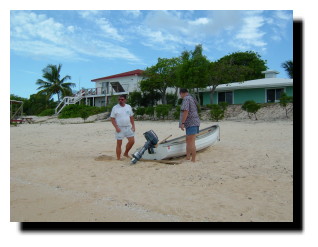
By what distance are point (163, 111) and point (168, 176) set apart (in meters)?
15.7

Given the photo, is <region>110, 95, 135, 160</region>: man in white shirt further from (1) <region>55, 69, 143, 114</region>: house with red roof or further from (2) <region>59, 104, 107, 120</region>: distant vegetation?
(1) <region>55, 69, 143, 114</region>: house with red roof

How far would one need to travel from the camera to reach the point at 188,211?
396 cm

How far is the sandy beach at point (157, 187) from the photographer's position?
388 cm

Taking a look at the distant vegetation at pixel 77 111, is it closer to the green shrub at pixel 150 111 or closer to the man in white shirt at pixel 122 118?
the green shrub at pixel 150 111

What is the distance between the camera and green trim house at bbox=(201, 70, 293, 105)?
24.0m

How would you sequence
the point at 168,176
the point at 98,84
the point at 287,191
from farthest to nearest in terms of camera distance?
the point at 98,84 → the point at 168,176 → the point at 287,191

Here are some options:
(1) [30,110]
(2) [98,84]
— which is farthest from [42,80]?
(2) [98,84]

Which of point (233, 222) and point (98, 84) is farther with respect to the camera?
point (98, 84)

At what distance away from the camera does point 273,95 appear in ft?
82.3

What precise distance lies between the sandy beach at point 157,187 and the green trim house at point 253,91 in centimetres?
1708

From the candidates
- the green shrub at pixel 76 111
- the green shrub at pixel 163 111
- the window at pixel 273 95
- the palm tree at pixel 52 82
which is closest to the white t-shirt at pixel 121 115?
the green shrub at pixel 163 111

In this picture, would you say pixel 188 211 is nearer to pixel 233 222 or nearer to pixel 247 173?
pixel 233 222

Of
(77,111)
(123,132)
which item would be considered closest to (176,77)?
(77,111)

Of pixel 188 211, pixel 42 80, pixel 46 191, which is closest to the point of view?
pixel 188 211
